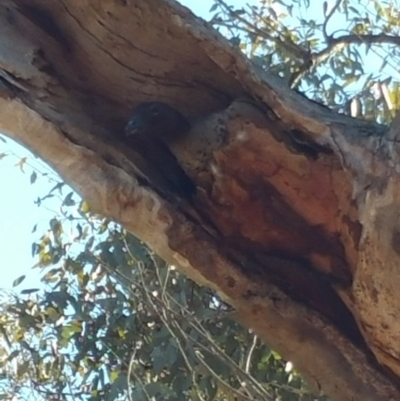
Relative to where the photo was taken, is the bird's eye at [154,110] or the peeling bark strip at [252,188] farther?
the bird's eye at [154,110]

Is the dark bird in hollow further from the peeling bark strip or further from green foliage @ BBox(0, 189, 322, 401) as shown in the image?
green foliage @ BBox(0, 189, 322, 401)

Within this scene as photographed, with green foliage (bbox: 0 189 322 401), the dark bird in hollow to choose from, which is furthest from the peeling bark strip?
green foliage (bbox: 0 189 322 401)

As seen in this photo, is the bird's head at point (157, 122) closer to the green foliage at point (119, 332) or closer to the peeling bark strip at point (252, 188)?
the peeling bark strip at point (252, 188)

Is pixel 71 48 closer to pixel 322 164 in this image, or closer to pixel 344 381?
pixel 322 164

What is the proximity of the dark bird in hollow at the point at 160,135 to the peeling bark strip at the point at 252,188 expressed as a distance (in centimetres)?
2

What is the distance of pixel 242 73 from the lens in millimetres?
1686

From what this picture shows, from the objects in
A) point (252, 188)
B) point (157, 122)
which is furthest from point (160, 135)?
point (252, 188)

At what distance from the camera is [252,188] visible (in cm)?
172

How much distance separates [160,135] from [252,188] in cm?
23

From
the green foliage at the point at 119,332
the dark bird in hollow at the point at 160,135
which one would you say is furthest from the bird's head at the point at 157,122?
the green foliage at the point at 119,332

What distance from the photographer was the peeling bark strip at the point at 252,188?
5.25 ft

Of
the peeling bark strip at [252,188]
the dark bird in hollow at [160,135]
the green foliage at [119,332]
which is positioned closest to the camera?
the peeling bark strip at [252,188]

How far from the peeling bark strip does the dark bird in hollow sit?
2 centimetres

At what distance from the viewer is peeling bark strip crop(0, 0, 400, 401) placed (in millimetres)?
1600
